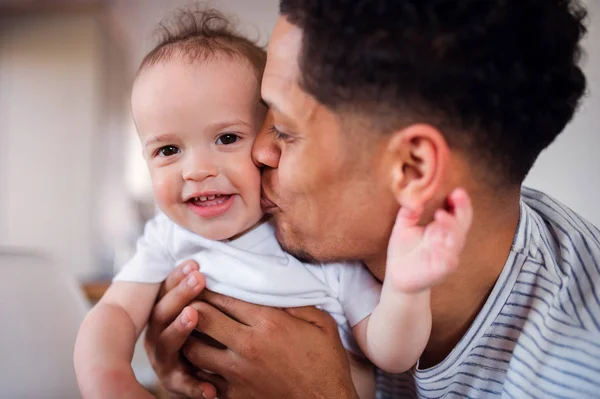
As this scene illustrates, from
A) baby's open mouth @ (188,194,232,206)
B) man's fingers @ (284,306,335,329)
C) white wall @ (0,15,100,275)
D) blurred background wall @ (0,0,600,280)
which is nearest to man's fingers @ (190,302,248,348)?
man's fingers @ (284,306,335,329)

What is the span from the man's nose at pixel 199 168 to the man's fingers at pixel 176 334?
26 cm

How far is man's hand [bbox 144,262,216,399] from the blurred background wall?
1.94m

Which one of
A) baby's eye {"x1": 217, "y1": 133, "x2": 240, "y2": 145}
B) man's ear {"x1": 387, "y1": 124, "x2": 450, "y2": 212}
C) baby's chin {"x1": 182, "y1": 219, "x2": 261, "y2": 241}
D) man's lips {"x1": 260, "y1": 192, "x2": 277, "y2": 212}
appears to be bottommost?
baby's chin {"x1": 182, "y1": 219, "x2": 261, "y2": 241}

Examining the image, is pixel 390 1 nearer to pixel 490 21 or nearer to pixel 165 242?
pixel 490 21

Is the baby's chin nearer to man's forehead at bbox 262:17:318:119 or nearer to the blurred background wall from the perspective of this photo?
man's forehead at bbox 262:17:318:119

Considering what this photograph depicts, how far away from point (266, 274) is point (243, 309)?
0.34 ft

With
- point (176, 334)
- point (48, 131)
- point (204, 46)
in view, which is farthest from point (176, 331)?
point (48, 131)

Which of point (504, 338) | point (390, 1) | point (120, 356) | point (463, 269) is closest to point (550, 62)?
point (390, 1)

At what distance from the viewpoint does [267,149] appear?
986mm

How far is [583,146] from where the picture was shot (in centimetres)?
212

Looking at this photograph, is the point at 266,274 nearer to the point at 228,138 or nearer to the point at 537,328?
the point at 228,138

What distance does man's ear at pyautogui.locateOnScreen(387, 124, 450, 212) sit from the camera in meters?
0.84

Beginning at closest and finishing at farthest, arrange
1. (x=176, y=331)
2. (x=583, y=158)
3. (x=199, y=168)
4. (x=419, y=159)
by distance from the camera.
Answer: (x=419, y=159) < (x=199, y=168) < (x=176, y=331) < (x=583, y=158)

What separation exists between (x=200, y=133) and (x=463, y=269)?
0.52 metres
